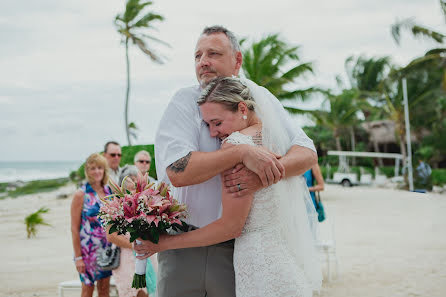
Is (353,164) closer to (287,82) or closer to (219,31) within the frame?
(287,82)

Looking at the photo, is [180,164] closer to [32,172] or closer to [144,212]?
[144,212]

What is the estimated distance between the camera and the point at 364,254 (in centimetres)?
929

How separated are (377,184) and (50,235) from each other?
2401 cm

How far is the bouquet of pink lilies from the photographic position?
204cm

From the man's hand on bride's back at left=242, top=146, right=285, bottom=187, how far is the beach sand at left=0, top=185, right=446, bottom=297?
4.89 meters

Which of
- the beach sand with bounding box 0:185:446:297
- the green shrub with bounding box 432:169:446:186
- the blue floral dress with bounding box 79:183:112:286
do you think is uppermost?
the blue floral dress with bounding box 79:183:112:286

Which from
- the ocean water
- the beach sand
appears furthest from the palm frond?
the ocean water

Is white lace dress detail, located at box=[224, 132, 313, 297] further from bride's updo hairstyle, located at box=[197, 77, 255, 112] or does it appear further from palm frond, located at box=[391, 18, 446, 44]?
palm frond, located at box=[391, 18, 446, 44]

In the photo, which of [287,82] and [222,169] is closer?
[222,169]

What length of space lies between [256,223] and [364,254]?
8079mm

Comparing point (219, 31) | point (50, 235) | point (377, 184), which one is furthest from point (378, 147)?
point (219, 31)

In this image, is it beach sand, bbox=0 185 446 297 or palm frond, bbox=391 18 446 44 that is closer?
beach sand, bbox=0 185 446 297

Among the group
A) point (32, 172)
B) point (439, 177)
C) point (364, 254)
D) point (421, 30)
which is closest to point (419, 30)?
point (421, 30)

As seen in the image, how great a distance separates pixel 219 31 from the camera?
95.2 inches
